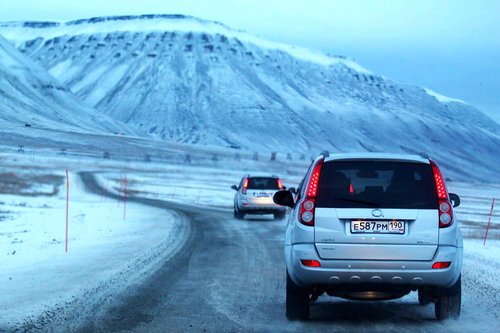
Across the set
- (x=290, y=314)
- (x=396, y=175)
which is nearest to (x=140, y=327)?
(x=290, y=314)

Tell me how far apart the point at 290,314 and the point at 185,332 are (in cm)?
138

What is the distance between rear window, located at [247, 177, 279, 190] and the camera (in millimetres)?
31203

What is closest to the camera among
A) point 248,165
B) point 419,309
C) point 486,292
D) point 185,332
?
point 185,332

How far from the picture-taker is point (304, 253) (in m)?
9.06

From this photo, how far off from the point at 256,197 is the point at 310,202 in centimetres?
2167

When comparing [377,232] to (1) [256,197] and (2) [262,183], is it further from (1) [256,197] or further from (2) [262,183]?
(2) [262,183]

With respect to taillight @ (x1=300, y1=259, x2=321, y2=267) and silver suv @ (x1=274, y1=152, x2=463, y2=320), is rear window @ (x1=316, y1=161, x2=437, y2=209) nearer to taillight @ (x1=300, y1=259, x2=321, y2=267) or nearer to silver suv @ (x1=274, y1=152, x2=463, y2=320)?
silver suv @ (x1=274, y1=152, x2=463, y2=320)

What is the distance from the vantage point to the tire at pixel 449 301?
9.44m

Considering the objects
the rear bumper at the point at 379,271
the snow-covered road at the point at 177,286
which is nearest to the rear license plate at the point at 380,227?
the rear bumper at the point at 379,271

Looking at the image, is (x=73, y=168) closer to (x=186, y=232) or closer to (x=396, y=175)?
(x=186, y=232)

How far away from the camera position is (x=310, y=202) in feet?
29.8

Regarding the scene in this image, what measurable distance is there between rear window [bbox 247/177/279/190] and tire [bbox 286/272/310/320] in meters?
21.4

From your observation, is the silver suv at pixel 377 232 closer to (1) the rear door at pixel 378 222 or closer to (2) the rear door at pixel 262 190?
(1) the rear door at pixel 378 222

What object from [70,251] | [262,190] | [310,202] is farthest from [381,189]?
[262,190]
